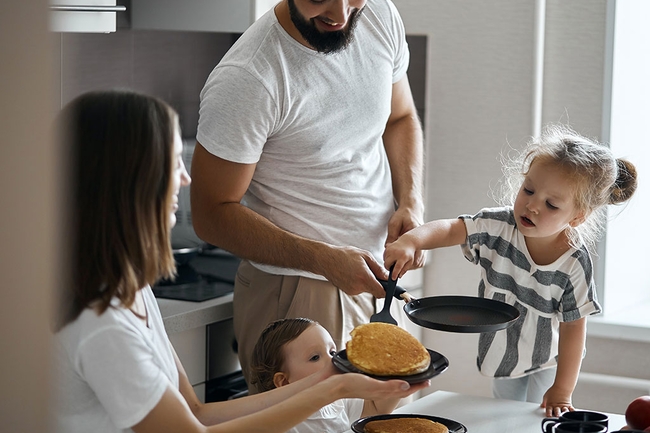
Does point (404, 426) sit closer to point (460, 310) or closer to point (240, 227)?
point (460, 310)

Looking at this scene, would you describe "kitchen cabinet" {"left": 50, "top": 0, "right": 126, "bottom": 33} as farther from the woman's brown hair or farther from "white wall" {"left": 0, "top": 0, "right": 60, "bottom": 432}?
"white wall" {"left": 0, "top": 0, "right": 60, "bottom": 432}

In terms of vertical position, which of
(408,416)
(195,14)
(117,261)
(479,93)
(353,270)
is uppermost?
(195,14)

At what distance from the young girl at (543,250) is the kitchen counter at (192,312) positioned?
0.57 m

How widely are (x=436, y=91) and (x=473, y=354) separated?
3.11 ft

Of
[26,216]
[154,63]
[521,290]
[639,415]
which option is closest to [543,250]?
[521,290]

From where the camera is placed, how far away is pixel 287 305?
1.91 m

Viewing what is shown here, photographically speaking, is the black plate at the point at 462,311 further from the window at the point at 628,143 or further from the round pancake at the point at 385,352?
the window at the point at 628,143

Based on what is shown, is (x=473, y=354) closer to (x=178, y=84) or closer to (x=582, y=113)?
(x=582, y=113)

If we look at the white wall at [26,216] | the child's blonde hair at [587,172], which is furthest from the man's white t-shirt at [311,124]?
the white wall at [26,216]

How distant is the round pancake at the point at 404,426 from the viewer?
4.39 feet

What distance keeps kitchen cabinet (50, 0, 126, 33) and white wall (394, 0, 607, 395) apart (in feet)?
4.54

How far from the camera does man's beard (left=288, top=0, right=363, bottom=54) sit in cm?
174

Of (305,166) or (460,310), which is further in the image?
(305,166)

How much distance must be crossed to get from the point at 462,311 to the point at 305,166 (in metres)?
0.51
